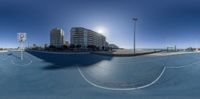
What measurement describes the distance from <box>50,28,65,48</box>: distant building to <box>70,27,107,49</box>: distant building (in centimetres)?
35

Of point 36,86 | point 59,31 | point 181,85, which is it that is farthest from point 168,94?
point 59,31

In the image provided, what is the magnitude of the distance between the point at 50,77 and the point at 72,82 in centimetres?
105

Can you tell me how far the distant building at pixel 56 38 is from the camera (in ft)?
17.4

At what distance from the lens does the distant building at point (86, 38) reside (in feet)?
18.0

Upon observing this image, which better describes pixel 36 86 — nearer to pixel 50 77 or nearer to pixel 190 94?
pixel 50 77

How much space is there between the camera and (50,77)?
5.34m

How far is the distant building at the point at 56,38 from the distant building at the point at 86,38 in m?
0.35

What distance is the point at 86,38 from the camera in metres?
5.65

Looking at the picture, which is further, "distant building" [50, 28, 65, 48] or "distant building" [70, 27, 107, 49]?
"distant building" [70, 27, 107, 49]

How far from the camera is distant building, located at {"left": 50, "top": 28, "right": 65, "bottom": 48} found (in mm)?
5302

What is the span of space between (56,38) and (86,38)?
3.41 feet

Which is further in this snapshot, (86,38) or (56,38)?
(86,38)

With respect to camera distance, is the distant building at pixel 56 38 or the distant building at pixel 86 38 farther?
the distant building at pixel 86 38

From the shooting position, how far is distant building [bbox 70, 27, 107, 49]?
5473mm
